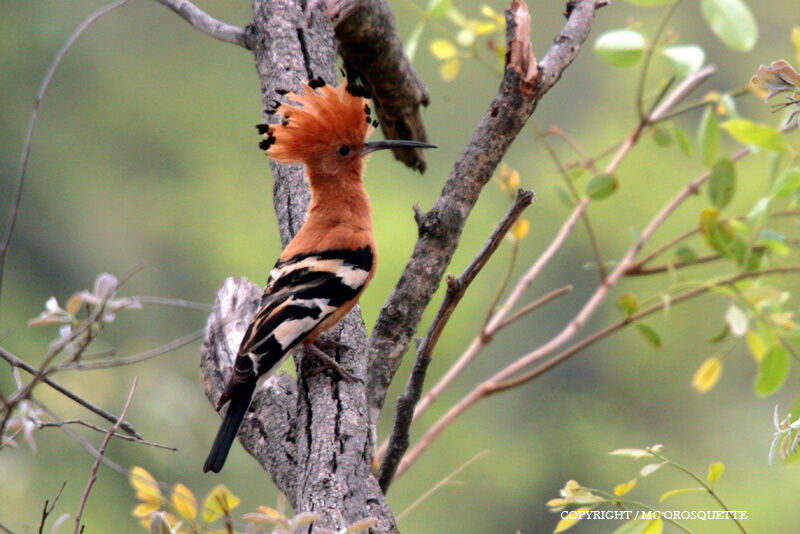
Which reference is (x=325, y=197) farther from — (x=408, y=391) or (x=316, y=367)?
(x=408, y=391)

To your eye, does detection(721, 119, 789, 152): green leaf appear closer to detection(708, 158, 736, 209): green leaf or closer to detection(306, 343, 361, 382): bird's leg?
detection(708, 158, 736, 209): green leaf

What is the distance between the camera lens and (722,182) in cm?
171

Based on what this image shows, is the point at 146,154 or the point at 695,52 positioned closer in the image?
the point at 695,52

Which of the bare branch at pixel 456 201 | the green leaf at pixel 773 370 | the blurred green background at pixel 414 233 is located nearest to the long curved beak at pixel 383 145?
the bare branch at pixel 456 201

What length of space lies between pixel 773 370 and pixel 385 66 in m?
1.10

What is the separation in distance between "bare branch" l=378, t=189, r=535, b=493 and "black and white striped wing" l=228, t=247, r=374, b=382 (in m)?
0.24

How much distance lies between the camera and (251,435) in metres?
1.32

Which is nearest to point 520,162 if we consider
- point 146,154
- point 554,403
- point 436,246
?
point 554,403

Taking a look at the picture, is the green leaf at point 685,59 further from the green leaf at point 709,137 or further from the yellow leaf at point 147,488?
the yellow leaf at point 147,488

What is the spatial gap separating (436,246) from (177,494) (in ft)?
2.01

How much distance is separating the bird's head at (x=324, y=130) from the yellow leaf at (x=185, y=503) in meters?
0.78

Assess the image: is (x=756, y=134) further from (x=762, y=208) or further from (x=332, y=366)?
(x=332, y=366)

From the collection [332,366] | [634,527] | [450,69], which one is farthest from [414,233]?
[634,527]

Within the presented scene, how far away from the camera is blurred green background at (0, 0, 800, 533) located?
3.59 m
